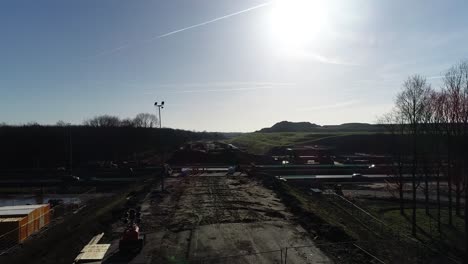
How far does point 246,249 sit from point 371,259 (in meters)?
6.75

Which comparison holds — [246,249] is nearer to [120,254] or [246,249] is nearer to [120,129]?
[120,254]

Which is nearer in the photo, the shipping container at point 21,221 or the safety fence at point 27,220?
the safety fence at point 27,220

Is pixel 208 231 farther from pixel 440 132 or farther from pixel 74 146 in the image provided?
pixel 74 146

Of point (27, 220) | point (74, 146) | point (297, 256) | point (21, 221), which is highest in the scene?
point (74, 146)

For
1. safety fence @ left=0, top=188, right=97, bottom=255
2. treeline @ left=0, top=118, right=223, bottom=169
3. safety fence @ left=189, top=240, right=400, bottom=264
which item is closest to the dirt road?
safety fence @ left=189, top=240, right=400, bottom=264

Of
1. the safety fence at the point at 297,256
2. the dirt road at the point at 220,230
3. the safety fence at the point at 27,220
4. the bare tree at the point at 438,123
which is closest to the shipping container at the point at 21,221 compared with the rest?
the safety fence at the point at 27,220

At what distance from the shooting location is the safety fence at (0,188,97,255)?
99.8ft

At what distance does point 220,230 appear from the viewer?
27.8m

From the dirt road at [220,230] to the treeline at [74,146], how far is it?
54.9 metres

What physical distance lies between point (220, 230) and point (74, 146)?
10821 centimetres

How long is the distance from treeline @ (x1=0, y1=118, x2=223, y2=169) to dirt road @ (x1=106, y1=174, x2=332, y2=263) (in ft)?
180

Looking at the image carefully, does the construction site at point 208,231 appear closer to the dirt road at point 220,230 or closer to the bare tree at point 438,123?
the dirt road at point 220,230

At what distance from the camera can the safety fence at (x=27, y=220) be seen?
99.8 ft

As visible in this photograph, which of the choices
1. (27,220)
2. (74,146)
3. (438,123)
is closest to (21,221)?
(27,220)
